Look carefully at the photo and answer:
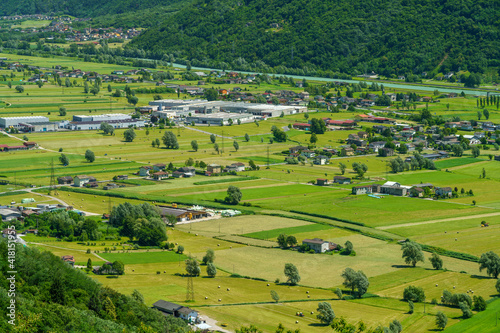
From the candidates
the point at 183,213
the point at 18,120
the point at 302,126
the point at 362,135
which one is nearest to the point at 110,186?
the point at 183,213

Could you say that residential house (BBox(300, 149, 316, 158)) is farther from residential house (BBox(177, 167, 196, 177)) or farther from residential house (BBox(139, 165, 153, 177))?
residential house (BBox(139, 165, 153, 177))

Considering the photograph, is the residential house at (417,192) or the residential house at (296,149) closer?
the residential house at (417,192)

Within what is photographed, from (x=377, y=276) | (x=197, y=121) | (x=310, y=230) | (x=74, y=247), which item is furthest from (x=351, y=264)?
(x=197, y=121)

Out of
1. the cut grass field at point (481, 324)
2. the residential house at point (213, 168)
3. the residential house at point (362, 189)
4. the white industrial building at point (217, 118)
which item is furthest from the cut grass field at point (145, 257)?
the white industrial building at point (217, 118)

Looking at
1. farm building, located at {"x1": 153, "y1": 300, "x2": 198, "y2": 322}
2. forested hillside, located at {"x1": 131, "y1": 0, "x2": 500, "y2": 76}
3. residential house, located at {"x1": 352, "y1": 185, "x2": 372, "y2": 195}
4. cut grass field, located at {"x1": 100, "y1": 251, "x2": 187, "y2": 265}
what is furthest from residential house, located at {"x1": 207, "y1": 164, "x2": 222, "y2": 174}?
forested hillside, located at {"x1": 131, "y1": 0, "x2": 500, "y2": 76}

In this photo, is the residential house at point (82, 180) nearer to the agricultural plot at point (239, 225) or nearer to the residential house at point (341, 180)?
the agricultural plot at point (239, 225)

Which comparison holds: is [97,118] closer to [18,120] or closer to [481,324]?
[18,120]

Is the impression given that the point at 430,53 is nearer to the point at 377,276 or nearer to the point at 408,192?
the point at 408,192
